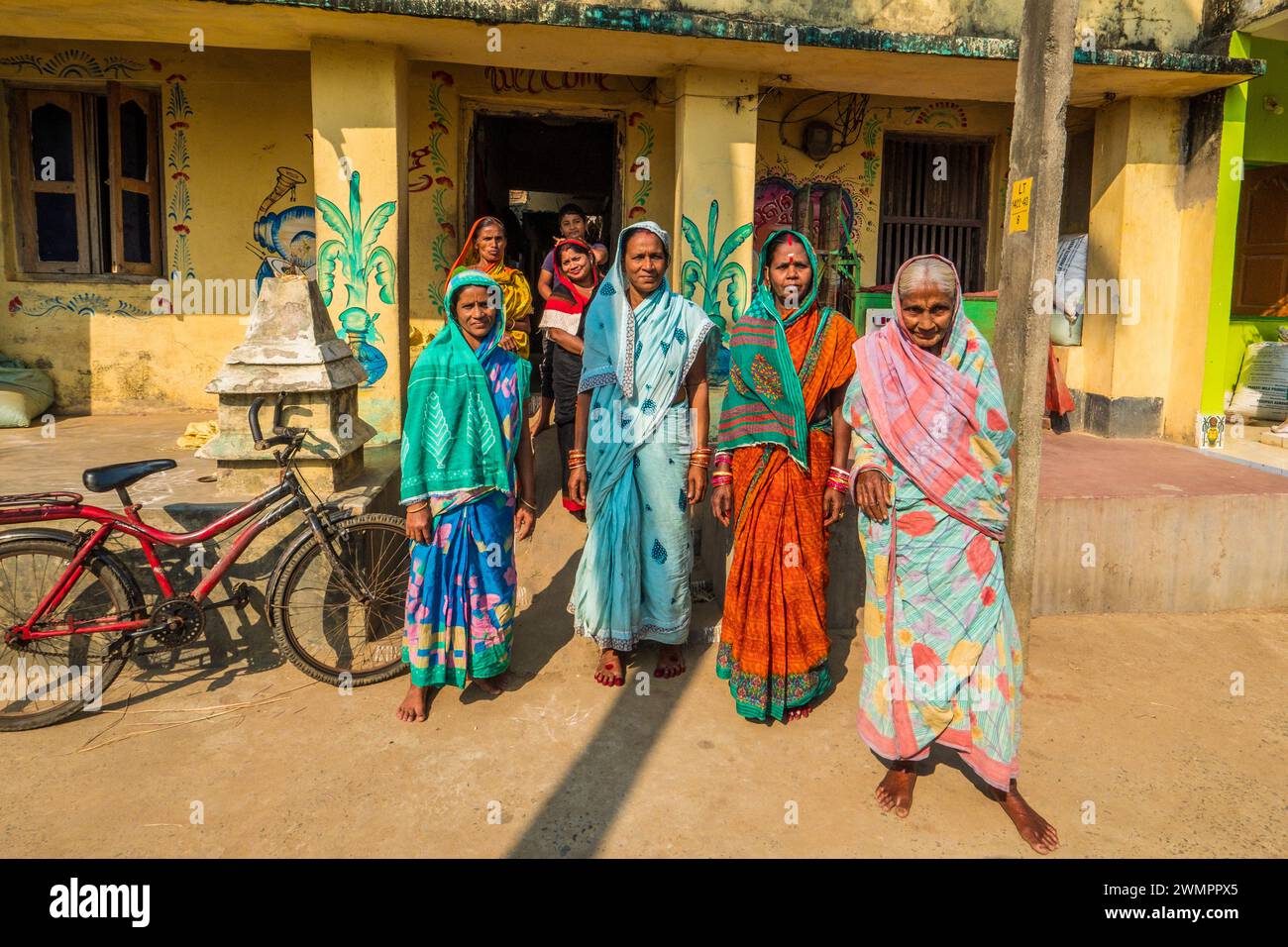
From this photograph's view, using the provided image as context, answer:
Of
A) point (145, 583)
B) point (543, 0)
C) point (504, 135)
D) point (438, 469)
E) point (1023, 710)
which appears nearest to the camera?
point (438, 469)

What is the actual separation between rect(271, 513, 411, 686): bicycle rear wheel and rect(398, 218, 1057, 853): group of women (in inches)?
17.3

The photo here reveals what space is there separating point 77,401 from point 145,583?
14.0 ft

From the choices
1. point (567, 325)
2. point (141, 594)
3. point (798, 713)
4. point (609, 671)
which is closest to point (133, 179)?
point (567, 325)

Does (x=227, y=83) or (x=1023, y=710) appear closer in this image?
(x=1023, y=710)

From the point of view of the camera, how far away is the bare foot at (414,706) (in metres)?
3.66

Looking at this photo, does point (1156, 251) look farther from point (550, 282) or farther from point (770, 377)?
point (770, 377)

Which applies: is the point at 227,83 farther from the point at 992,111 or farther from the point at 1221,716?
the point at 1221,716

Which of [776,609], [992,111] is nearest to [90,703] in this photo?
[776,609]

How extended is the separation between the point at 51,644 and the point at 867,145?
759 centimetres

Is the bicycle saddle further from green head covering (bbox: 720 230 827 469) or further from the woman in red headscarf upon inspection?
green head covering (bbox: 720 230 827 469)

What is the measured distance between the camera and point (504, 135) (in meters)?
9.89

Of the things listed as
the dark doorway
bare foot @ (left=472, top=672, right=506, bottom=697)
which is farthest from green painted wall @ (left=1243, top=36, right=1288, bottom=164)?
bare foot @ (left=472, top=672, right=506, bottom=697)

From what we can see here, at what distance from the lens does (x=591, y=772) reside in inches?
129

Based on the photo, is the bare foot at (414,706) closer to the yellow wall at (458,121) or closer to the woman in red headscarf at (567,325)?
the woman in red headscarf at (567,325)
